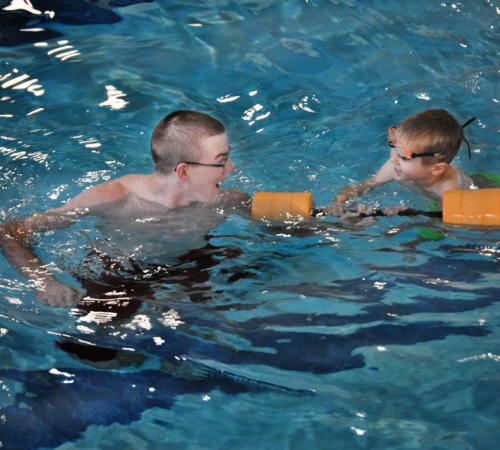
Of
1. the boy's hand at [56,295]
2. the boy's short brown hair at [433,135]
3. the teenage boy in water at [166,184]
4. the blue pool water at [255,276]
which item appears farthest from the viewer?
the boy's short brown hair at [433,135]

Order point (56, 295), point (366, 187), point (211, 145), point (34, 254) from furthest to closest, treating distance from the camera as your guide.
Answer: point (366, 187), point (211, 145), point (34, 254), point (56, 295)

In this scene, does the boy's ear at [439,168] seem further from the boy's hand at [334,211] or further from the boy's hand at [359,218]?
the boy's hand at [334,211]

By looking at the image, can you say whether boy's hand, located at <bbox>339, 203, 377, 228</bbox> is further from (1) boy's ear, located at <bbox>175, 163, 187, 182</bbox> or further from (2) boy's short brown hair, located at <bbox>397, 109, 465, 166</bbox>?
(1) boy's ear, located at <bbox>175, 163, 187, 182</bbox>

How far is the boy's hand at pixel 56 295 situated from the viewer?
274 cm

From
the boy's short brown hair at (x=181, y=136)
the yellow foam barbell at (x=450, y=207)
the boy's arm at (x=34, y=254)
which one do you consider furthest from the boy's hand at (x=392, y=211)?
the boy's arm at (x=34, y=254)

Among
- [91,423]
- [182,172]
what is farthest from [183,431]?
[182,172]

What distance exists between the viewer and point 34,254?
2.99 m

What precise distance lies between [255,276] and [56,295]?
47.1 inches

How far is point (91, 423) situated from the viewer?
2408 mm

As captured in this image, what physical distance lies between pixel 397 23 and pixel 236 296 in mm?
5510

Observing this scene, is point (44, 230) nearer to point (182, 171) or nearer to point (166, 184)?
point (166, 184)

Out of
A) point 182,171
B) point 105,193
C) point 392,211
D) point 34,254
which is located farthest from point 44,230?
point 392,211

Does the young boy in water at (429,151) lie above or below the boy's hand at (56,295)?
above

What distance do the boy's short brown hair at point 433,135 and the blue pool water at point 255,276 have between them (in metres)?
0.52
